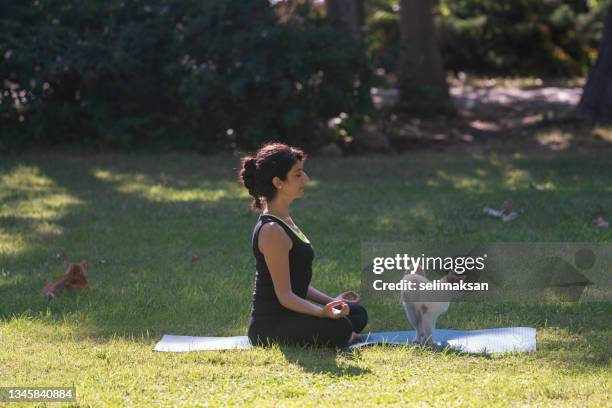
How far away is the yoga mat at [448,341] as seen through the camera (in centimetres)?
543

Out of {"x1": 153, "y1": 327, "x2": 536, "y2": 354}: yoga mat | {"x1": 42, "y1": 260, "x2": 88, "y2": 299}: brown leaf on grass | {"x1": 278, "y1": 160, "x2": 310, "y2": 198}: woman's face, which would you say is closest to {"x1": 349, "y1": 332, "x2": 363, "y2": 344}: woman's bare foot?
{"x1": 153, "y1": 327, "x2": 536, "y2": 354}: yoga mat

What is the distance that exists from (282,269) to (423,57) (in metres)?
12.5

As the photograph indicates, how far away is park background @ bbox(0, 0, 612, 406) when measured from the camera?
497 centimetres

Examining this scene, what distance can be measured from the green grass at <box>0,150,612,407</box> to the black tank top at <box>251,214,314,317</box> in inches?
10.5

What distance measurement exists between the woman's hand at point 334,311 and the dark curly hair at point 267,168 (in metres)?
0.71

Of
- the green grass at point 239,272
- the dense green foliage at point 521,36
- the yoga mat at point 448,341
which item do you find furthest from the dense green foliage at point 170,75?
the dense green foliage at point 521,36

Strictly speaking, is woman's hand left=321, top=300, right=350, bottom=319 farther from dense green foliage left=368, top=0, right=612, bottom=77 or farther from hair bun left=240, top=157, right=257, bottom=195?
dense green foliage left=368, top=0, right=612, bottom=77

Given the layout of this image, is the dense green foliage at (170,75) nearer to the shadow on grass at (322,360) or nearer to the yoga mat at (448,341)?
the yoga mat at (448,341)

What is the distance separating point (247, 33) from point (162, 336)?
874 cm

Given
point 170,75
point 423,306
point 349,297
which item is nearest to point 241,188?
point 170,75

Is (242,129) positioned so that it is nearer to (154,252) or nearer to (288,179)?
(154,252)

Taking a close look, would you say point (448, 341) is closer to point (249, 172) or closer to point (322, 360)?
point (322, 360)

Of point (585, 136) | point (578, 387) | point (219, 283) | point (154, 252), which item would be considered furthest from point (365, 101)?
point (578, 387)

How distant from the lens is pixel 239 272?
24.7 feet
